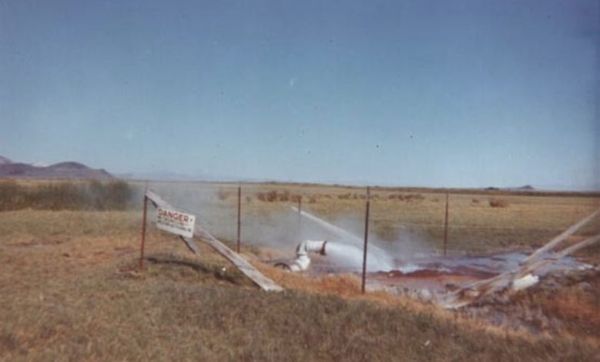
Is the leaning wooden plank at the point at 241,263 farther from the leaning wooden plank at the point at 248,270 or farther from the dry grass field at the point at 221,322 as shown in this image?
the dry grass field at the point at 221,322

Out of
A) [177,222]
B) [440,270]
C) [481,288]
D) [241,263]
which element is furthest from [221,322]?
[440,270]

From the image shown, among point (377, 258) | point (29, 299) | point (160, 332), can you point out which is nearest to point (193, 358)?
point (160, 332)

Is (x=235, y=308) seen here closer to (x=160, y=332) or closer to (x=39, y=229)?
(x=160, y=332)

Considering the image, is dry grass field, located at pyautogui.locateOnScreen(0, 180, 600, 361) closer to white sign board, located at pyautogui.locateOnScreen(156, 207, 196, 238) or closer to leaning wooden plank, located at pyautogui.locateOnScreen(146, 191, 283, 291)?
leaning wooden plank, located at pyautogui.locateOnScreen(146, 191, 283, 291)

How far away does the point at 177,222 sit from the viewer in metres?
10.7

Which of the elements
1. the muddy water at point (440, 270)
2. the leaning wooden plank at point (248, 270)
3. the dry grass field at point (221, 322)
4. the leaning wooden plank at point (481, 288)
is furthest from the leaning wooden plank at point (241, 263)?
the leaning wooden plank at point (481, 288)

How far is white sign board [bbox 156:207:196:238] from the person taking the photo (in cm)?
1047

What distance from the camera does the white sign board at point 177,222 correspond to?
10469 mm

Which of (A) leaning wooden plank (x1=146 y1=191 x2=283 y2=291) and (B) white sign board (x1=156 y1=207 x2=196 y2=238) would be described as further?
(B) white sign board (x1=156 y1=207 x2=196 y2=238)

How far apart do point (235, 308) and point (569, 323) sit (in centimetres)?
599

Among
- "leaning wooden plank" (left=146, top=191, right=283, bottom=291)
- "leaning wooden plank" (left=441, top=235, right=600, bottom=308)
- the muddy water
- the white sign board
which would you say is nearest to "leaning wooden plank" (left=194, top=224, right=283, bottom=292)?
"leaning wooden plank" (left=146, top=191, right=283, bottom=291)

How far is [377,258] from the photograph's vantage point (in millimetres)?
16719

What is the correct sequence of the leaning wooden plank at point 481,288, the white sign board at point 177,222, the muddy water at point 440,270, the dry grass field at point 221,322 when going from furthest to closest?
the muddy water at point 440,270 → the leaning wooden plank at point 481,288 → the white sign board at point 177,222 → the dry grass field at point 221,322

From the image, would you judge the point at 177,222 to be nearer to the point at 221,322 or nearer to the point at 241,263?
the point at 241,263
